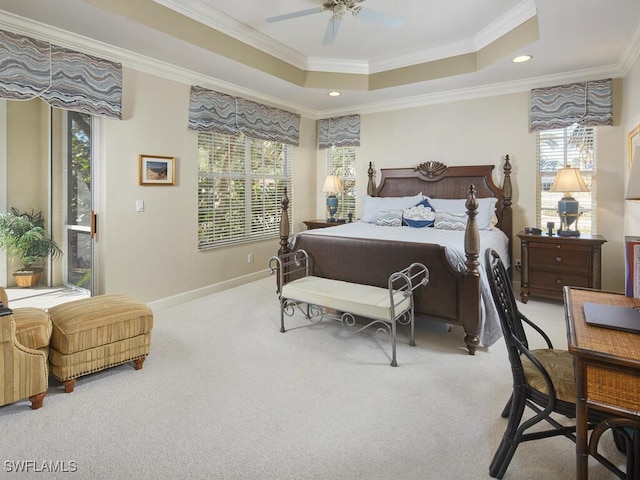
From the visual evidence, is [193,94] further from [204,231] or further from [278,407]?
[278,407]

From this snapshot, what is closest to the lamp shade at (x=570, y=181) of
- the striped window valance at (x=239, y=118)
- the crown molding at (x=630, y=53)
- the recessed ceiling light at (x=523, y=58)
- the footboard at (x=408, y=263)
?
the crown molding at (x=630, y=53)

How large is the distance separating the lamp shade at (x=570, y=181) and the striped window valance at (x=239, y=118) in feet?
12.1

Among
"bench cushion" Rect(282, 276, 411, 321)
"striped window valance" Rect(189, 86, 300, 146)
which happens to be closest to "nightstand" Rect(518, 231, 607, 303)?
"bench cushion" Rect(282, 276, 411, 321)

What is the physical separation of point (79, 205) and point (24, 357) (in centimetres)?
208

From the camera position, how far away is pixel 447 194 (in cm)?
509

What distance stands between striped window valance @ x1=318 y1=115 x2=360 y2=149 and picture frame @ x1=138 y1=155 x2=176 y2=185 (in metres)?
2.85

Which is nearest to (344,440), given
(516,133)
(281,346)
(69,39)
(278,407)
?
(278,407)

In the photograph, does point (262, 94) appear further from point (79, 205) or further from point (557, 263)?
point (557, 263)

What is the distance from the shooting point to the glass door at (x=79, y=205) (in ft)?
11.9

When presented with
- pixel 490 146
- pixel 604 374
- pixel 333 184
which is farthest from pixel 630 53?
pixel 604 374

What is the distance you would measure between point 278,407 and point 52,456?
1135 millimetres

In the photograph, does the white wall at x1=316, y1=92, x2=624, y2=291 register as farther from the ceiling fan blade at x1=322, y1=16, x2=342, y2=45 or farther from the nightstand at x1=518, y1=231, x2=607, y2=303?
the ceiling fan blade at x1=322, y1=16, x2=342, y2=45

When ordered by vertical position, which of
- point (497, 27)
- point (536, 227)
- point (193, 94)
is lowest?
point (536, 227)

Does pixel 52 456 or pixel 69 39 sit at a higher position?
pixel 69 39
